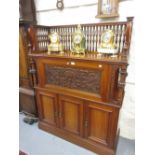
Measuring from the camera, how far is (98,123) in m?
1.67

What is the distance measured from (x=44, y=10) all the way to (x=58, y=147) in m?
1.90

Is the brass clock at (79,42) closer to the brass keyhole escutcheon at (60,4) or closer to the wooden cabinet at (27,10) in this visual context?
the brass keyhole escutcheon at (60,4)

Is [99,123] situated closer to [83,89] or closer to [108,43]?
[83,89]

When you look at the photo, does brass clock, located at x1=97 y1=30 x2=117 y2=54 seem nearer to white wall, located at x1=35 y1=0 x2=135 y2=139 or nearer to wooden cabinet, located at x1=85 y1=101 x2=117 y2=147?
white wall, located at x1=35 y1=0 x2=135 y2=139

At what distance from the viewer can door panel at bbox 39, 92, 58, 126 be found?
75.8 inches

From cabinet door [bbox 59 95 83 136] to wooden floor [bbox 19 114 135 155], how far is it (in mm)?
209

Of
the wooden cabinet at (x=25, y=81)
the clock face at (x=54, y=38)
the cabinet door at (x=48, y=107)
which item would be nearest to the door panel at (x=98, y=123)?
the cabinet door at (x=48, y=107)

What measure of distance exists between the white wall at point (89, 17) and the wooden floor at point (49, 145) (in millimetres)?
191

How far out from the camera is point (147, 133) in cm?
73

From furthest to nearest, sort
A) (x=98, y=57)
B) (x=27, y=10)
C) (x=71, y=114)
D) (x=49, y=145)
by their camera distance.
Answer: (x=27, y=10) < (x=49, y=145) < (x=71, y=114) < (x=98, y=57)

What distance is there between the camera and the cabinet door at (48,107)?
1.93 metres

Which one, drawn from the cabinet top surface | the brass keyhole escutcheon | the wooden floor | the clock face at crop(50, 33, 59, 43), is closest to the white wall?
the brass keyhole escutcheon

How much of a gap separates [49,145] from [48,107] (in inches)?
19.1

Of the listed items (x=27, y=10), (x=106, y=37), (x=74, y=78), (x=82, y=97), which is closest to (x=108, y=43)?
(x=106, y=37)
